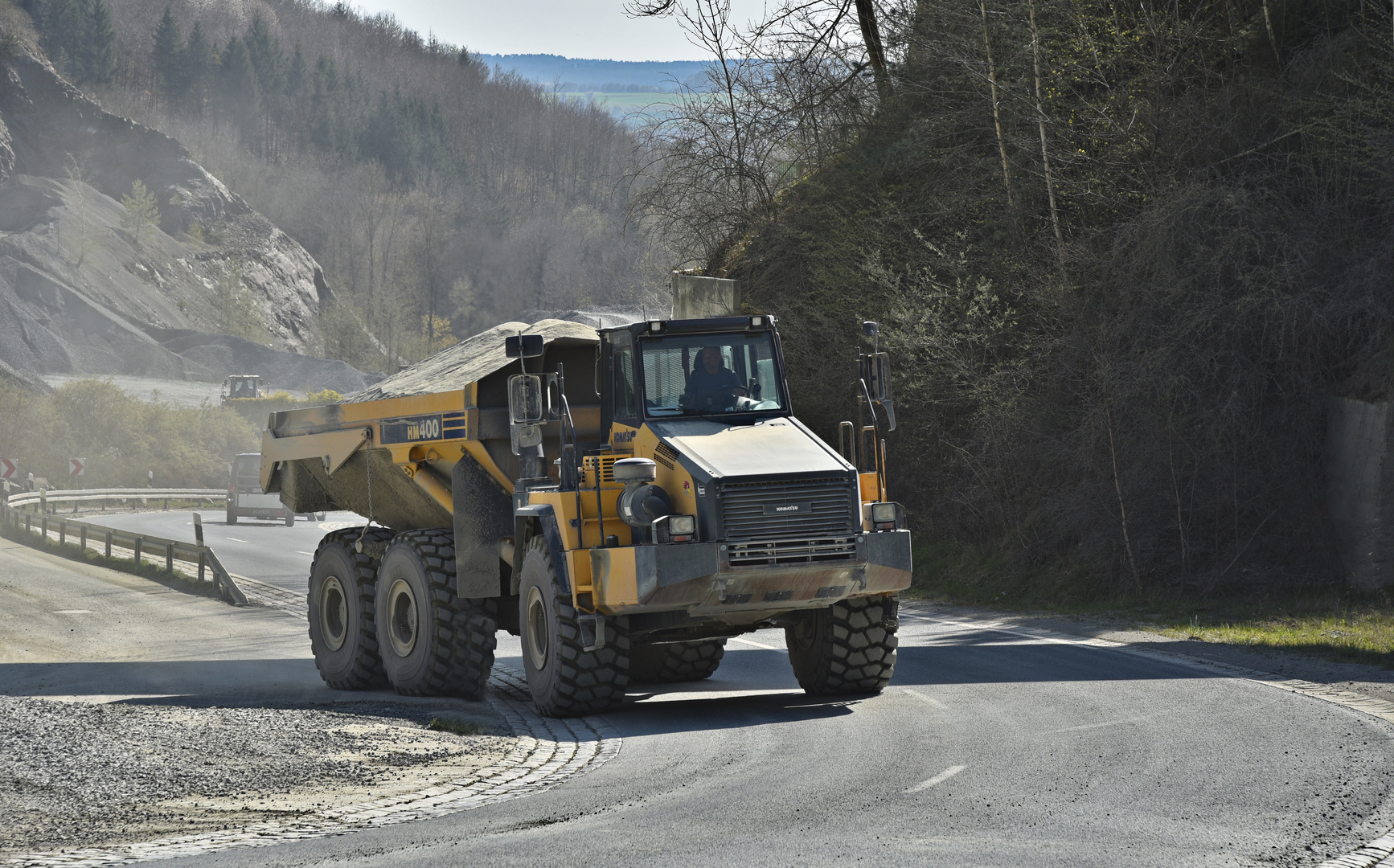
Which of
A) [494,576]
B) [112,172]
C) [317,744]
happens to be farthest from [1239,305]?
[112,172]

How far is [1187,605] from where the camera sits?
59.8 ft

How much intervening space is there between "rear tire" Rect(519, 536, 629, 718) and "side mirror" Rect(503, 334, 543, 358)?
5.20ft

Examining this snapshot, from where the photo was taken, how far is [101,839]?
7.02m

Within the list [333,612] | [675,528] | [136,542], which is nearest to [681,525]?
[675,528]

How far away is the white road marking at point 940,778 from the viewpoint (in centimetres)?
793

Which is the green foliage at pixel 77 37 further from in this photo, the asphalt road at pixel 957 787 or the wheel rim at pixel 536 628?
the asphalt road at pixel 957 787

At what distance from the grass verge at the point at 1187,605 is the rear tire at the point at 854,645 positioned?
4746 mm

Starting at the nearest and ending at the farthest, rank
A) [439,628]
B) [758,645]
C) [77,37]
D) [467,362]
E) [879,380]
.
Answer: [879,380], [439,628], [467,362], [758,645], [77,37]

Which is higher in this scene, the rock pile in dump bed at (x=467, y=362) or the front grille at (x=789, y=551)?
the rock pile in dump bed at (x=467, y=362)

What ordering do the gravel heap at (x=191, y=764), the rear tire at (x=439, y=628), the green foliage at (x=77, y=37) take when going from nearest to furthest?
the gravel heap at (x=191, y=764) → the rear tire at (x=439, y=628) → the green foliage at (x=77, y=37)

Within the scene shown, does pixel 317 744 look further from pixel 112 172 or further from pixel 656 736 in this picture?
pixel 112 172

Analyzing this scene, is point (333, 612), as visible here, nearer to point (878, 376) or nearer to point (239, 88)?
point (878, 376)

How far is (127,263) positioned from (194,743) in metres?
112

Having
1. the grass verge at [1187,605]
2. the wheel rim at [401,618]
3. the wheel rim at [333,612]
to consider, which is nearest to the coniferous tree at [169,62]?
the grass verge at [1187,605]
